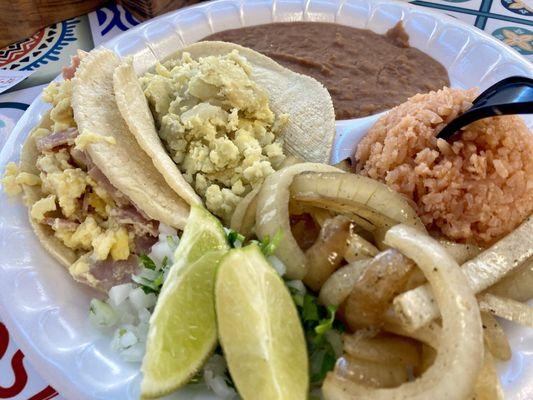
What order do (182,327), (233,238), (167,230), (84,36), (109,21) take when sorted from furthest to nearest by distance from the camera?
(109,21) < (84,36) < (167,230) < (233,238) < (182,327)

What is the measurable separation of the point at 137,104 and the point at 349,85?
1.20 m

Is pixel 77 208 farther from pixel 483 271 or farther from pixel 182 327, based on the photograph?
pixel 483 271

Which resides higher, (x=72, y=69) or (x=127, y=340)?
(x=72, y=69)

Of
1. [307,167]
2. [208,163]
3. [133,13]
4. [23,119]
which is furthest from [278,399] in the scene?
[133,13]

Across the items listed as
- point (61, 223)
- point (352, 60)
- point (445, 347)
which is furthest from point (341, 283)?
point (352, 60)

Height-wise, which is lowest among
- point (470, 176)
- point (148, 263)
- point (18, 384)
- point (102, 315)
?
point (18, 384)

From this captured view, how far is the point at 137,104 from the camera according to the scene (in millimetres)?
2123

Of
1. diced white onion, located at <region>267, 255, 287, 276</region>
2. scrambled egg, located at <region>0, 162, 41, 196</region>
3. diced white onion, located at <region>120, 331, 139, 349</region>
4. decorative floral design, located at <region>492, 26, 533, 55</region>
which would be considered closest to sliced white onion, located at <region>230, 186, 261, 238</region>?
diced white onion, located at <region>267, 255, 287, 276</region>

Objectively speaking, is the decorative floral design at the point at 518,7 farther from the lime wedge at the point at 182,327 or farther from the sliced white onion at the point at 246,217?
the lime wedge at the point at 182,327

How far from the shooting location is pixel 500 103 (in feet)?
6.03

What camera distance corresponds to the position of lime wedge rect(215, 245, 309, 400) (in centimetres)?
131

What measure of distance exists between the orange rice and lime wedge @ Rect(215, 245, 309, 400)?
2.91 feet

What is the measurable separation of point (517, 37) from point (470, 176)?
1.95 metres

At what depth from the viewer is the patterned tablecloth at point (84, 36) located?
311 centimetres
